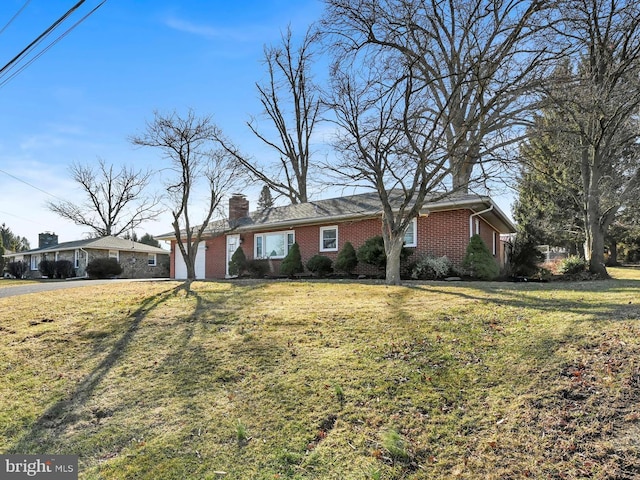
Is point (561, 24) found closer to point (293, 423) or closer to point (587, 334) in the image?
point (587, 334)

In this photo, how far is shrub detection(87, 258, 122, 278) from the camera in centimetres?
2686

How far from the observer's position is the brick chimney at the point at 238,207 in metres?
22.4

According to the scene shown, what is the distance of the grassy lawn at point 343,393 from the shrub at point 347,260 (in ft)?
26.1

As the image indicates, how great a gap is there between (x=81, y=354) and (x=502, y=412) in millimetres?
5852

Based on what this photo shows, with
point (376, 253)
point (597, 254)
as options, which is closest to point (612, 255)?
point (597, 254)

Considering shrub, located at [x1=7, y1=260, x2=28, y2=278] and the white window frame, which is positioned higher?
the white window frame

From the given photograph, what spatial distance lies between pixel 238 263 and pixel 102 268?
13643 mm

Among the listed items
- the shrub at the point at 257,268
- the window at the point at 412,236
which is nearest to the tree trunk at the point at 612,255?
the window at the point at 412,236

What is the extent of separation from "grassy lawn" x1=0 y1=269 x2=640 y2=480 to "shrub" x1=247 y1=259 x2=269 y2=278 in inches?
436

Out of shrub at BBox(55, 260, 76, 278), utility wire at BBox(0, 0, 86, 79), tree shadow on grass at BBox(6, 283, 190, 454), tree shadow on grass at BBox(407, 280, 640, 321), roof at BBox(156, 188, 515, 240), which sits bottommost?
tree shadow on grass at BBox(6, 283, 190, 454)

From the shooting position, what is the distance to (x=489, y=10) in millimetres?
10844

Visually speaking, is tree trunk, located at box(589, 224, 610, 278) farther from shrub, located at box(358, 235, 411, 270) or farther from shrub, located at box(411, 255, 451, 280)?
shrub, located at box(358, 235, 411, 270)

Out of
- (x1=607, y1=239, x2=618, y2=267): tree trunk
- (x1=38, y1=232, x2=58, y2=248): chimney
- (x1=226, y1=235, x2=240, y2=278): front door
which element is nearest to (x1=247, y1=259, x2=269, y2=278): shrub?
(x1=226, y1=235, x2=240, y2=278): front door

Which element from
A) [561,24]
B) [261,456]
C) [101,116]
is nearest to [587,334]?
[261,456]
